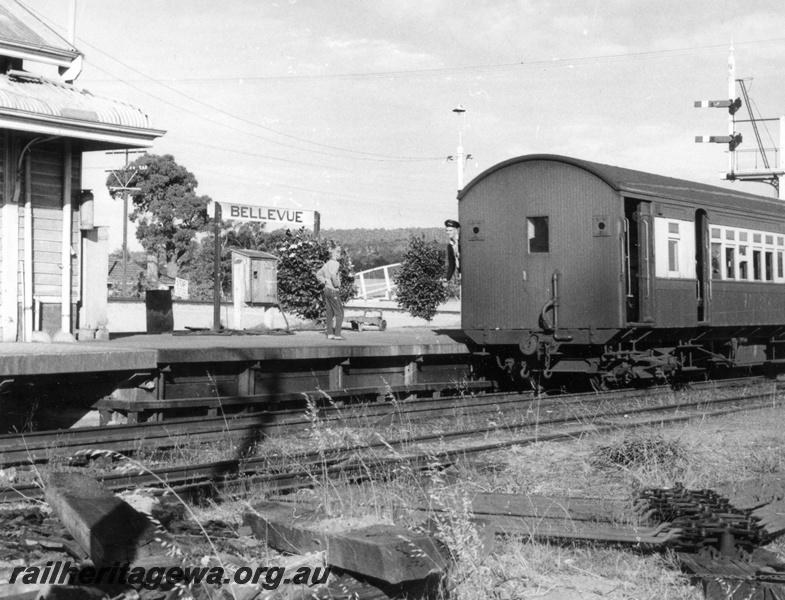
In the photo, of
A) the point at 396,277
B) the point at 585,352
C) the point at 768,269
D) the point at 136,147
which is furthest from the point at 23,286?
the point at 396,277

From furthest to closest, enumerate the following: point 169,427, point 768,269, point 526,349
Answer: point 768,269 < point 526,349 < point 169,427

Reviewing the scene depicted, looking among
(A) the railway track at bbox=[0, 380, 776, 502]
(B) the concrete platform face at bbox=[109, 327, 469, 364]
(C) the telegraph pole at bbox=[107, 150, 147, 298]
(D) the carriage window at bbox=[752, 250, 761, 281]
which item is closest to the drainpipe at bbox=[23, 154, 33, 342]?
(B) the concrete platform face at bbox=[109, 327, 469, 364]

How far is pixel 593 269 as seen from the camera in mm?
13500

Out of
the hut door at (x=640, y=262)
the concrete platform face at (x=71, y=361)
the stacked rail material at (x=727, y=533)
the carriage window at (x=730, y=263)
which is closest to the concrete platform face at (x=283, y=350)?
the concrete platform face at (x=71, y=361)

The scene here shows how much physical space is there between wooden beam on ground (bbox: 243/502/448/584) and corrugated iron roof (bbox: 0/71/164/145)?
398 inches

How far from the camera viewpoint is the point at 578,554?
5.33 metres

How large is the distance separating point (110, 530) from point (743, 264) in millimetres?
14049

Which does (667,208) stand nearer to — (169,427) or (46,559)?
(169,427)

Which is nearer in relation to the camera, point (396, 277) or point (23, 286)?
point (23, 286)

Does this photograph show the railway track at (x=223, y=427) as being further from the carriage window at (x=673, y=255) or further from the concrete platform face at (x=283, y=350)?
the carriage window at (x=673, y=255)

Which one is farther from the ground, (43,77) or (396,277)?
(43,77)

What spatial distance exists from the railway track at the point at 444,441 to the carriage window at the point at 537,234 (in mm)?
2332

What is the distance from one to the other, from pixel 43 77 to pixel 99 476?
9.74 metres

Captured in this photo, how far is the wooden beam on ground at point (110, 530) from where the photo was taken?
14.8 ft
